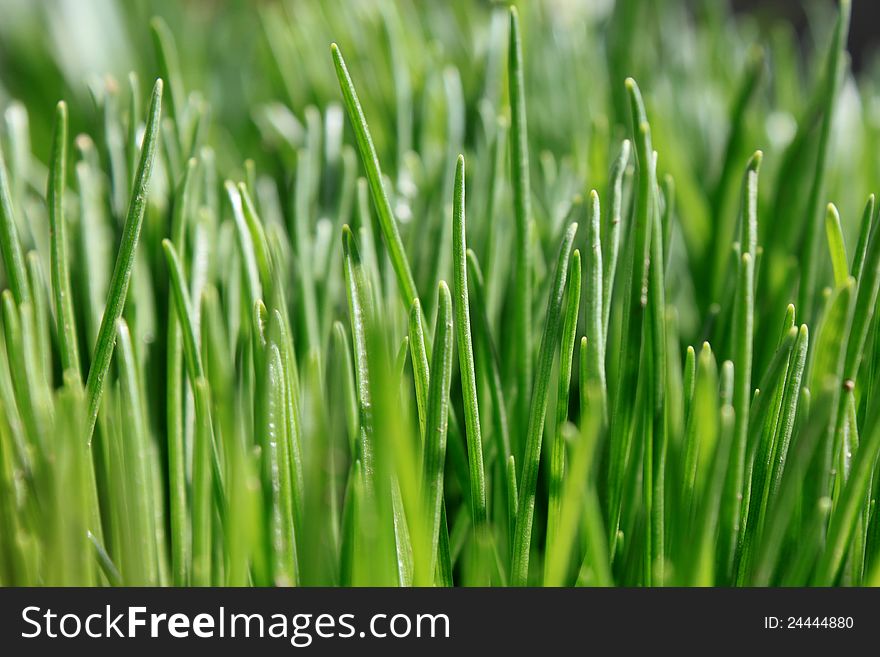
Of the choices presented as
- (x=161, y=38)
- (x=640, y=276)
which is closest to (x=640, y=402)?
(x=640, y=276)

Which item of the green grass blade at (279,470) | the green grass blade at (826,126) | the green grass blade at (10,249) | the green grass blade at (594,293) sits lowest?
the green grass blade at (279,470)

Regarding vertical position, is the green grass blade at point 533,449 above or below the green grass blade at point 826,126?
below

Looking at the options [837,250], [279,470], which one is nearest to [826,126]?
[837,250]

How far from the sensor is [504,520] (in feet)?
0.60

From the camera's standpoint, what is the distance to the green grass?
0.15 metres

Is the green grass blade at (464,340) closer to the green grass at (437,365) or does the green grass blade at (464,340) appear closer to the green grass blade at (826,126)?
the green grass at (437,365)

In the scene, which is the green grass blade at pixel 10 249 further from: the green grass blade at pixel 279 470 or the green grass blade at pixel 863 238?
the green grass blade at pixel 863 238

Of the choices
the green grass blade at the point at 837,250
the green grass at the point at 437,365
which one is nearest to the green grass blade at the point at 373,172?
the green grass at the point at 437,365

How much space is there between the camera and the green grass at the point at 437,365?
146mm

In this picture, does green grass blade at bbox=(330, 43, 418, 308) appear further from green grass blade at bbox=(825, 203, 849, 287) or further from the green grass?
green grass blade at bbox=(825, 203, 849, 287)

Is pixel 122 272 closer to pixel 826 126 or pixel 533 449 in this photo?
pixel 533 449

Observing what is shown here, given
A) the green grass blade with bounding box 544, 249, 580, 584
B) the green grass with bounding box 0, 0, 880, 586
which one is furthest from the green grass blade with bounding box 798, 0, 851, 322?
the green grass blade with bounding box 544, 249, 580, 584

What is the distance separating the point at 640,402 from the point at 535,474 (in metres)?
0.03
